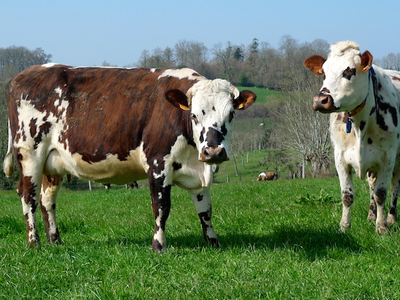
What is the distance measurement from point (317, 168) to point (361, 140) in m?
46.8

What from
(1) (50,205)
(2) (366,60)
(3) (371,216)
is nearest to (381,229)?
(3) (371,216)

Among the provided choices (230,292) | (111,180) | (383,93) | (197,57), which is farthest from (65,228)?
(197,57)

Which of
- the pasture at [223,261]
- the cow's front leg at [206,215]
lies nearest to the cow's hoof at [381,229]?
the pasture at [223,261]

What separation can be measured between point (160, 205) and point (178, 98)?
1458mm

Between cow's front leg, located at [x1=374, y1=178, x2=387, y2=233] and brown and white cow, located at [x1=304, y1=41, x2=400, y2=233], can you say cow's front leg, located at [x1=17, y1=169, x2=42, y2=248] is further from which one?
cow's front leg, located at [x1=374, y1=178, x2=387, y2=233]

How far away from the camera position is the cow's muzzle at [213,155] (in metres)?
5.68

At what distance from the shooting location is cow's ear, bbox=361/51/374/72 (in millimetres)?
6324

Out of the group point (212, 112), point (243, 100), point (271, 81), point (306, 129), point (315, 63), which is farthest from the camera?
point (271, 81)

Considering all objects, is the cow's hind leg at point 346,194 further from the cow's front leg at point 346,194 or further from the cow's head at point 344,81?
the cow's head at point 344,81

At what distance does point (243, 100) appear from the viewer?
248 inches

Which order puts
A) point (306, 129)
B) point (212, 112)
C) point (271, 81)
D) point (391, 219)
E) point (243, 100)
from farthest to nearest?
point (271, 81) < point (306, 129) < point (391, 219) < point (243, 100) < point (212, 112)

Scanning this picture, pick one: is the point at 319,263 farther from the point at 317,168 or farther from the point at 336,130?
the point at 317,168

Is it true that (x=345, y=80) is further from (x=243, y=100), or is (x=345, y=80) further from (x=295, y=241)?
(x=295, y=241)

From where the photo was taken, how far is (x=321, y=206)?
904 centimetres
